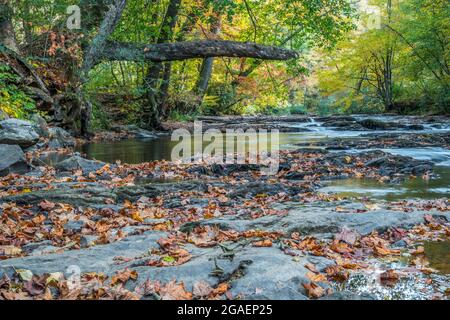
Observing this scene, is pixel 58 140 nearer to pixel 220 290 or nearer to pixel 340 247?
pixel 340 247

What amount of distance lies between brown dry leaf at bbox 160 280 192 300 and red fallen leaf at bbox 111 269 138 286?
0.23m

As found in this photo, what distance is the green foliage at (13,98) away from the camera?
9.12m

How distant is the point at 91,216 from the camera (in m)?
4.05

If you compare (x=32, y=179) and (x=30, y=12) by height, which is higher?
(x=30, y=12)

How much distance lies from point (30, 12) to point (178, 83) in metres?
10.3

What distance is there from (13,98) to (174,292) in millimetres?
8903

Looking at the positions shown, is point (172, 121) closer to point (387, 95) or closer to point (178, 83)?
point (178, 83)

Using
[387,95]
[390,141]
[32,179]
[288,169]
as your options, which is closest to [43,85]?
[32,179]

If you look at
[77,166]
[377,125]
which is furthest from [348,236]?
[377,125]

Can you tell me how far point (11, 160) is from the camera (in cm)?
654

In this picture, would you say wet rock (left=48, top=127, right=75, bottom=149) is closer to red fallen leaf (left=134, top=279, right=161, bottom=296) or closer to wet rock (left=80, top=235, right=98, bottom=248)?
wet rock (left=80, top=235, right=98, bottom=248)

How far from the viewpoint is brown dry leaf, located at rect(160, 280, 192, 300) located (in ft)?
6.99

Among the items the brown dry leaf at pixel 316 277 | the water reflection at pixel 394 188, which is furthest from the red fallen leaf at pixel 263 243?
the water reflection at pixel 394 188

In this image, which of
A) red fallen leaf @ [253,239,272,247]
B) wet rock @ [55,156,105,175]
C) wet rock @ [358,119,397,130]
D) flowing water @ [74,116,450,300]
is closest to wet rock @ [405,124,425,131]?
flowing water @ [74,116,450,300]
